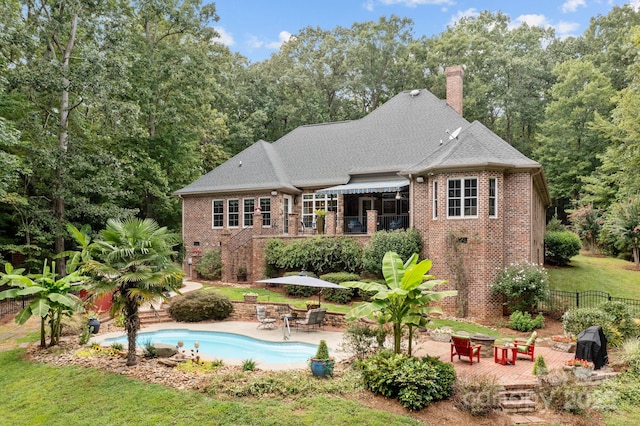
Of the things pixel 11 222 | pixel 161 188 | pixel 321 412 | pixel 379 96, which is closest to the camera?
pixel 321 412

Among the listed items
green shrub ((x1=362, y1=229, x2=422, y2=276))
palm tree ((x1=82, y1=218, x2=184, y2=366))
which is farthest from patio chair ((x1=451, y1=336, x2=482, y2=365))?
palm tree ((x1=82, y1=218, x2=184, y2=366))

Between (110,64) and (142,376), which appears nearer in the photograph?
(142,376)

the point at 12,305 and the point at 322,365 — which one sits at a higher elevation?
the point at 322,365

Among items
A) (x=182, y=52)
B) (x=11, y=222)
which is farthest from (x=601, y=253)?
(x=11, y=222)

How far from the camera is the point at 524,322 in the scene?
52.3 ft

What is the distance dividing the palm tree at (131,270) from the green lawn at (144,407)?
151 cm

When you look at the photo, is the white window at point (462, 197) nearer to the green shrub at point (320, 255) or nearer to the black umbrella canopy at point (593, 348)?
the green shrub at point (320, 255)

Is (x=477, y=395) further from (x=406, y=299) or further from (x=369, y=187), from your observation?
(x=369, y=187)

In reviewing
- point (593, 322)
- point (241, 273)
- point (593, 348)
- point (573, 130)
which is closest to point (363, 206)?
point (241, 273)

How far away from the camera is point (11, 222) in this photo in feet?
79.2

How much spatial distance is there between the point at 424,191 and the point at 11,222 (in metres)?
22.7

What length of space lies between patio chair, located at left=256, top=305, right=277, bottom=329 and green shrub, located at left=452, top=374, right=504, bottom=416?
8.19 m

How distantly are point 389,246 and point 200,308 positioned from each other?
8.71 meters

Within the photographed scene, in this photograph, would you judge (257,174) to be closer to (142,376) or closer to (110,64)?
(110,64)
